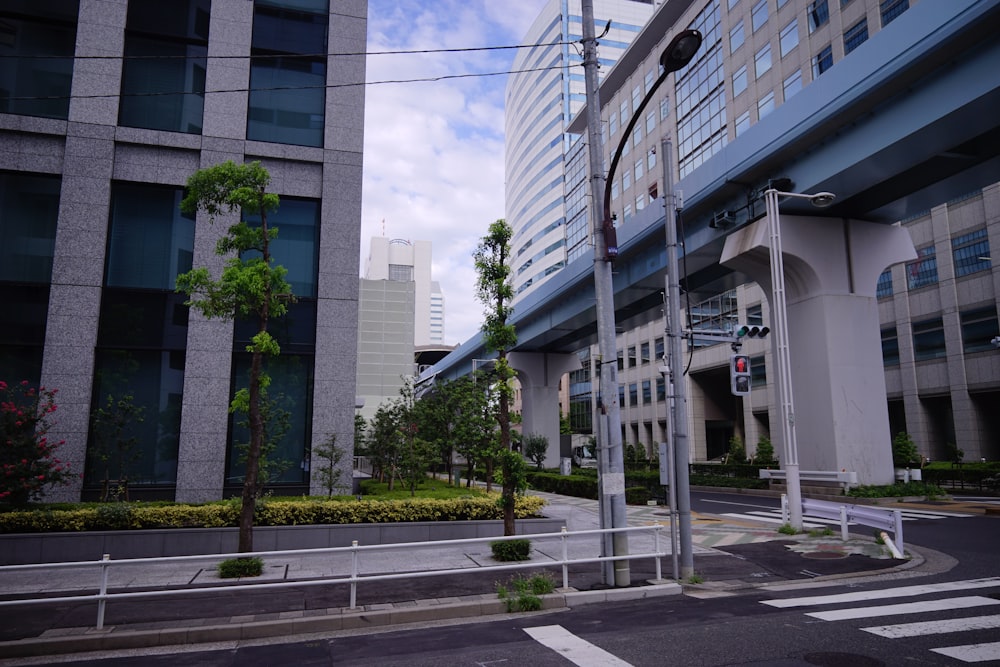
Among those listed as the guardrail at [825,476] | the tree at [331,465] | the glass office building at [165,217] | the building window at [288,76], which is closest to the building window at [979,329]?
the guardrail at [825,476]

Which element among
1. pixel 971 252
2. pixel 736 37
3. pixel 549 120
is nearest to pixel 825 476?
pixel 971 252

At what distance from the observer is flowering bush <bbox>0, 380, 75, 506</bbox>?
13.9 metres

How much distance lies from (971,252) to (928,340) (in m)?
6.23

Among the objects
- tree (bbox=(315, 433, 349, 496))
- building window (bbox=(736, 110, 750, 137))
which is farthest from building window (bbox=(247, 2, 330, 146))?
building window (bbox=(736, 110, 750, 137))

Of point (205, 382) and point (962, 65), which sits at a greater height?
point (962, 65)

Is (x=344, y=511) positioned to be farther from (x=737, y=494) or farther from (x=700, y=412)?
(x=700, y=412)

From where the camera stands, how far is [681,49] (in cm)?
993

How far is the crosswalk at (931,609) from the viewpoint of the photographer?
23.1ft

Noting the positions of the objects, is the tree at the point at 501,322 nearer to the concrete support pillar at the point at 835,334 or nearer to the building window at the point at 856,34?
the concrete support pillar at the point at 835,334

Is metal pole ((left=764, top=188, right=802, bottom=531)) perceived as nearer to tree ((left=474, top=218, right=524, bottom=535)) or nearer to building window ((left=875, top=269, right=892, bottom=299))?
tree ((left=474, top=218, right=524, bottom=535))

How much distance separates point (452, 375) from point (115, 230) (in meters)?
55.6

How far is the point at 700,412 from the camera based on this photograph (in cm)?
6284

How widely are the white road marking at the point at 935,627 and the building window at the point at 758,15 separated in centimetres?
4912

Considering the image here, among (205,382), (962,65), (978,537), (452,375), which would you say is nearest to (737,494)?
(978,537)
